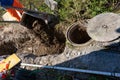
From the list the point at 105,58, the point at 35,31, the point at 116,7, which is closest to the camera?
the point at 105,58

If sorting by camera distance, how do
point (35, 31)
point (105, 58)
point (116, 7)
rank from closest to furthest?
point (105, 58) < point (116, 7) < point (35, 31)

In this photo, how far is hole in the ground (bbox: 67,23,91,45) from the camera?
31.5 feet

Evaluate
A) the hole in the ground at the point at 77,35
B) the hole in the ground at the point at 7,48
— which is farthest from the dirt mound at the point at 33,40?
the hole in the ground at the point at 77,35

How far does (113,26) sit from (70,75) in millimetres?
1856

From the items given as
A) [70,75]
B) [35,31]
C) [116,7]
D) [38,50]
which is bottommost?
[70,75]

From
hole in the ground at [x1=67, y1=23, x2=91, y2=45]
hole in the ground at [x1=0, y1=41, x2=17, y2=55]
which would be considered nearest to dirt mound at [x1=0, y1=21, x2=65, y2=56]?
hole in the ground at [x1=0, y1=41, x2=17, y2=55]

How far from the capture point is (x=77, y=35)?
994 cm

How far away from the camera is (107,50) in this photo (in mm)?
8672

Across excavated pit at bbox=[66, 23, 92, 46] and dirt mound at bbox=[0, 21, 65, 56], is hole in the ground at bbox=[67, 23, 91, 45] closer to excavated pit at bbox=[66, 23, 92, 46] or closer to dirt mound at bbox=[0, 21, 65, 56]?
excavated pit at bbox=[66, 23, 92, 46]

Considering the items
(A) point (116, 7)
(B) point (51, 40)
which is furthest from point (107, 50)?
(B) point (51, 40)

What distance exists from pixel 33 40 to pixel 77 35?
1823 mm

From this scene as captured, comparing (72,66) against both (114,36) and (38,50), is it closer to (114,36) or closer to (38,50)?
(114,36)

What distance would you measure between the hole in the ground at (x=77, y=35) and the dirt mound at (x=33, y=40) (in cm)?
79

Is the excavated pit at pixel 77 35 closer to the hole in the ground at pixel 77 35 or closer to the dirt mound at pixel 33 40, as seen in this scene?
the hole in the ground at pixel 77 35
